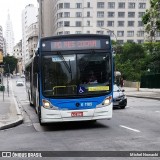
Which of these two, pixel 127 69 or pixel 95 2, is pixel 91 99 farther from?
pixel 95 2

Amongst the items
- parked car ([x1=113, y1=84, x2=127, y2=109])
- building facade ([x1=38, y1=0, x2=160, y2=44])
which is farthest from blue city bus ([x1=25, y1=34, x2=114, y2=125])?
building facade ([x1=38, y1=0, x2=160, y2=44])

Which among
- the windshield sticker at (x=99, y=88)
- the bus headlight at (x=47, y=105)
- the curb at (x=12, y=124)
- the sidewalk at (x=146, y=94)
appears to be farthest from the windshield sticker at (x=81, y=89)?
the sidewalk at (x=146, y=94)

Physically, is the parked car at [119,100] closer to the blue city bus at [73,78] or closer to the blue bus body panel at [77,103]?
the blue city bus at [73,78]

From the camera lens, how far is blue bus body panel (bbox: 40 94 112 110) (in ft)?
41.1

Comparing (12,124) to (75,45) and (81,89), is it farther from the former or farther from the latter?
(75,45)

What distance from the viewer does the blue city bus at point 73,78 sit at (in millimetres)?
12539

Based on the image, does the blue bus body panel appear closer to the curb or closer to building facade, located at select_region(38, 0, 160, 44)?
the curb

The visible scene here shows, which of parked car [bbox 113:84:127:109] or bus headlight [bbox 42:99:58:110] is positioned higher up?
bus headlight [bbox 42:99:58:110]

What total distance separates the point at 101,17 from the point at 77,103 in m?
99.8

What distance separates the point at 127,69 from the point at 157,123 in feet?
167

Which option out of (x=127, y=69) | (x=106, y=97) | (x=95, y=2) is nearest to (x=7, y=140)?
(x=106, y=97)

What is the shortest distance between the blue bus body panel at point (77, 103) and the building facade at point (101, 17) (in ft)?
315

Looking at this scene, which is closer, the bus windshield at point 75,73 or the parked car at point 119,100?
the bus windshield at point 75,73

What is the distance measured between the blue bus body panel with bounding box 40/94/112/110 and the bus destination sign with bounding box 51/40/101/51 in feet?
5.82
